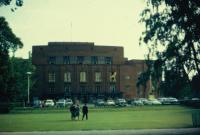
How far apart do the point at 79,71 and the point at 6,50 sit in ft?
171

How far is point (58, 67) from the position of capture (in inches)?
4471

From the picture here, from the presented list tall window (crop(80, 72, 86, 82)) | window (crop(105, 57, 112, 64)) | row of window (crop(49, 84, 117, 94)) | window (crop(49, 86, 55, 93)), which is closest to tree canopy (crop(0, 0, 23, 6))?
row of window (crop(49, 84, 117, 94))

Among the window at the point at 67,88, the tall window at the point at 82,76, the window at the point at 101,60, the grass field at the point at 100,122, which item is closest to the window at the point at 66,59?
the tall window at the point at 82,76

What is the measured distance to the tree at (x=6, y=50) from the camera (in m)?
63.7

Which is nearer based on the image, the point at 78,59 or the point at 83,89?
the point at 83,89

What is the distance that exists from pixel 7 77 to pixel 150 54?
41887 millimetres

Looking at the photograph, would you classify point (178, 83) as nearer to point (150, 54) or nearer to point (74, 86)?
point (150, 54)

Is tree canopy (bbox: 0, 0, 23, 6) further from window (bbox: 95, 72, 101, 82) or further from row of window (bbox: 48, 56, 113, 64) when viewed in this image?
window (bbox: 95, 72, 101, 82)

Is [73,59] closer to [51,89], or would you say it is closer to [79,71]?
[79,71]

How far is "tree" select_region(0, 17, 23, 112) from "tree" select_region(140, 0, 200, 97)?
119ft

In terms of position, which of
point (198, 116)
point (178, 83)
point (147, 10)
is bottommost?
point (198, 116)

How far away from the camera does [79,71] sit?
114000 millimetres

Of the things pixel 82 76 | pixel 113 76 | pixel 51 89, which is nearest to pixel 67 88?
pixel 51 89

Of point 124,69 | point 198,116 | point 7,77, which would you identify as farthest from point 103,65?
point 198,116
